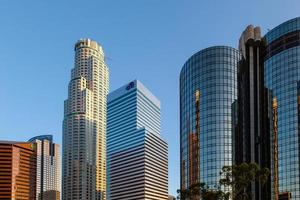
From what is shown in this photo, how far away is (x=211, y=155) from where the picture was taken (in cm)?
17600

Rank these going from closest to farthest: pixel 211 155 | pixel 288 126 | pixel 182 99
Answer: pixel 288 126, pixel 211 155, pixel 182 99

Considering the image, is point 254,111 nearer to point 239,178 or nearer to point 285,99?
point 285,99

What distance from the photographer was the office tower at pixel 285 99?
149m

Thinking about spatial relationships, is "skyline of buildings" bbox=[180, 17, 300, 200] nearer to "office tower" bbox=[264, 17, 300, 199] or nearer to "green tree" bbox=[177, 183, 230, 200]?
"office tower" bbox=[264, 17, 300, 199]

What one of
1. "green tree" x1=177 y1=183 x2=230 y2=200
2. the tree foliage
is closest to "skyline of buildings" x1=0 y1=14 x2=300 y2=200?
"green tree" x1=177 y1=183 x2=230 y2=200

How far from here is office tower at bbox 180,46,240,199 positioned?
175750 mm

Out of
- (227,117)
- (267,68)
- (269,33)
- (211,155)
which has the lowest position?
(211,155)

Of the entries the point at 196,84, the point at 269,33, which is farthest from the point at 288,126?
the point at 196,84

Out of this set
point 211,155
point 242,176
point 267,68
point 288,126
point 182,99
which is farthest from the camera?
point 182,99

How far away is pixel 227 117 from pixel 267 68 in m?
22.7

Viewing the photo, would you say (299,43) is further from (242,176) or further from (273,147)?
(242,176)

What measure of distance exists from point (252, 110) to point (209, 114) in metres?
17.8

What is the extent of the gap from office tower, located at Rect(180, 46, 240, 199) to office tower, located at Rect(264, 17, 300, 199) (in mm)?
20071

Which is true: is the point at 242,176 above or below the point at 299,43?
below
